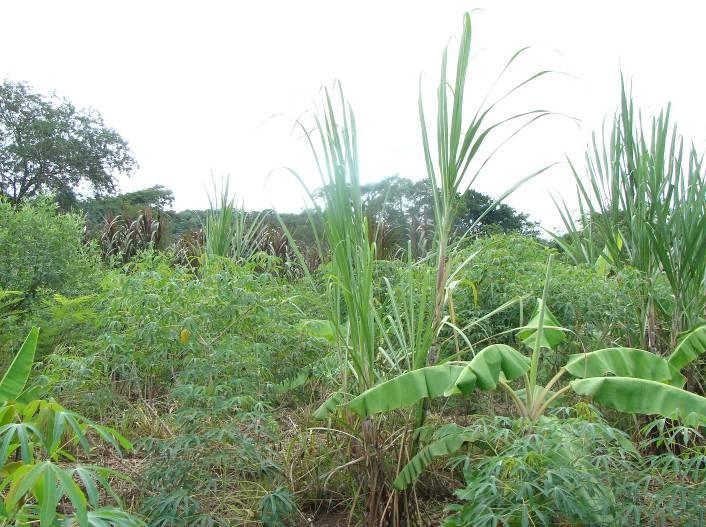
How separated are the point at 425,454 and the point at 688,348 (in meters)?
2.28

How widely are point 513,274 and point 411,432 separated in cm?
176

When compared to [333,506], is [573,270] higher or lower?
higher

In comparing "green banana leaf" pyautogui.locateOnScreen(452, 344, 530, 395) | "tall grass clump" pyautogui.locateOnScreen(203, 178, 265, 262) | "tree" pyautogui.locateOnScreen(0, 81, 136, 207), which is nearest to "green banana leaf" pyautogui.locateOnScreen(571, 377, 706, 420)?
"green banana leaf" pyautogui.locateOnScreen(452, 344, 530, 395)

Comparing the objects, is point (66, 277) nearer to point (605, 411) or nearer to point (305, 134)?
point (305, 134)

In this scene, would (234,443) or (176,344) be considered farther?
(176,344)

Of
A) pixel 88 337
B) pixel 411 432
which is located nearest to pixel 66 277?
pixel 88 337

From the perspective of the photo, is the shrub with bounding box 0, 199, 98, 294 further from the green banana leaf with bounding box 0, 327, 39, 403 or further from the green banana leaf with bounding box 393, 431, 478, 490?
the green banana leaf with bounding box 393, 431, 478, 490

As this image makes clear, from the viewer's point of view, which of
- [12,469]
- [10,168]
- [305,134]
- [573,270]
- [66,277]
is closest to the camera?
[12,469]

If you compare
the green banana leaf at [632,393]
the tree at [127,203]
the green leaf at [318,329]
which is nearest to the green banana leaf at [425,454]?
the green banana leaf at [632,393]

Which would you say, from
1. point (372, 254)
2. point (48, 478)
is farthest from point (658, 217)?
point (48, 478)

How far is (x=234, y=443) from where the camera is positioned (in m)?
3.18

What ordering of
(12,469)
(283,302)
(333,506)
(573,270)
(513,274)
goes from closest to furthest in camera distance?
(12,469) < (333,506) < (283,302) < (513,274) < (573,270)

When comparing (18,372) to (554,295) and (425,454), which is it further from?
(554,295)

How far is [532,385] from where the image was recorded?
10.6 ft
